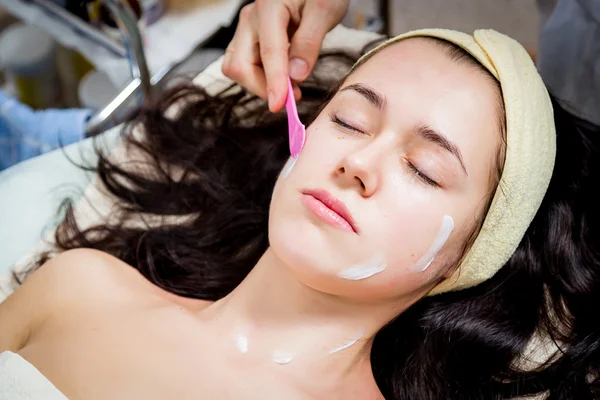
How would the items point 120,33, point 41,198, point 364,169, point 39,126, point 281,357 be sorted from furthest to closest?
point 120,33 → point 39,126 → point 41,198 → point 281,357 → point 364,169

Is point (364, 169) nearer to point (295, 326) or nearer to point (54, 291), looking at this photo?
point (295, 326)

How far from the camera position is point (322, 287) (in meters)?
0.99

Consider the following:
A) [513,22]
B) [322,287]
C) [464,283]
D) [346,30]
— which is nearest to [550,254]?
[464,283]

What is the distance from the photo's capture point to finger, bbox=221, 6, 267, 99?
1.24 m

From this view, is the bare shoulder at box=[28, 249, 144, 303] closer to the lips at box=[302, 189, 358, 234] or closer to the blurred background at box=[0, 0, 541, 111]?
the lips at box=[302, 189, 358, 234]

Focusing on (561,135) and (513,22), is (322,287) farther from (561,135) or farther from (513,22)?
(513,22)

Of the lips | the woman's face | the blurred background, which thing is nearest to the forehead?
the woman's face

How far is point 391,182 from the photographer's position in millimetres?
963

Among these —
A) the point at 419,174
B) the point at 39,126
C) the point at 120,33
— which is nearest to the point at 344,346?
the point at 419,174

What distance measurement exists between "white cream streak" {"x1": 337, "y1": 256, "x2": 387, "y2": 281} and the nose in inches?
3.6

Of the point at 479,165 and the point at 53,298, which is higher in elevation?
the point at 479,165

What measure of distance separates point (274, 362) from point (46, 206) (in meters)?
0.62

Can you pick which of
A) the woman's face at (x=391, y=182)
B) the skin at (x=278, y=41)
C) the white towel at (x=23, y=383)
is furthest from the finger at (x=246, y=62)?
the white towel at (x=23, y=383)

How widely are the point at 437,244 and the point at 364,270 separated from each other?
0.11 meters
